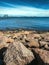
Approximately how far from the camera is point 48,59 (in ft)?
26.1

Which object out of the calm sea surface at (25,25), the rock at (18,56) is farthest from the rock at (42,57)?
the calm sea surface at (25,25)

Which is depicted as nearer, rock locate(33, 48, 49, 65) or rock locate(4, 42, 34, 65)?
rock locate(33, 48, 49, 65)

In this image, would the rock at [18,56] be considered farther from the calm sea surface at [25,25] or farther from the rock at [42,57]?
the calm sea surface at [25,25]

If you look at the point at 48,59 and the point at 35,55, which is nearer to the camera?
the point at 48,59

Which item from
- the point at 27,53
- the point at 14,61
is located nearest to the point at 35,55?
the point at 27,53

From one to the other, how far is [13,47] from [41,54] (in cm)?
103

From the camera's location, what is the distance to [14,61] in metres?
8.20

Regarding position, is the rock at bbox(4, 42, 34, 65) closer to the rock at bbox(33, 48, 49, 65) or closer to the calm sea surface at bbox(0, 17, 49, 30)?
the rock at bbox(33, 48, 49, 65)

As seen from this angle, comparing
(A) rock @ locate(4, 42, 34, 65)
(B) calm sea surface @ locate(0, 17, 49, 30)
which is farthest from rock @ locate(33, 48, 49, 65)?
(B) calm sea surface @ locate(0, 17, 49, 30)

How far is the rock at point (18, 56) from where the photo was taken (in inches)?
323

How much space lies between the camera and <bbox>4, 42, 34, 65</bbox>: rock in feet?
26.9

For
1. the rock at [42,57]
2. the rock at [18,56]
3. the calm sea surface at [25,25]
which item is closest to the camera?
the rock at [42,57]

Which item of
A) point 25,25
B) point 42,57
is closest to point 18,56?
point 42,57

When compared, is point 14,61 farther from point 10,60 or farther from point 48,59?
point 48,59
